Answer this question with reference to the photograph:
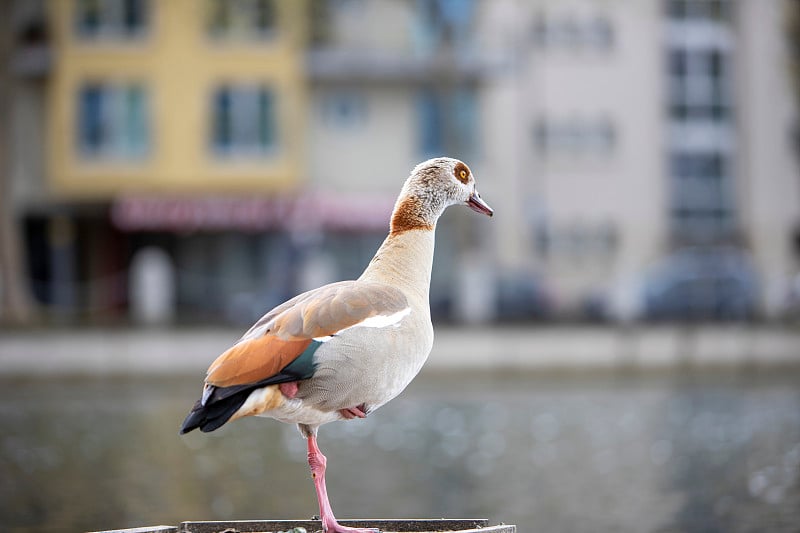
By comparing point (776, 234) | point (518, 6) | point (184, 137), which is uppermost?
point (518, 6)

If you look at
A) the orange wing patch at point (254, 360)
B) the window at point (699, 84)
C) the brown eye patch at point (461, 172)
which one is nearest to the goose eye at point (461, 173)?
the brown eye patch at point (461, 172)

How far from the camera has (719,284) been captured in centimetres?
3919

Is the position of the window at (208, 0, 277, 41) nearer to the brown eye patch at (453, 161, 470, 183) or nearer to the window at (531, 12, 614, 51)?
the window at (531, 12, 614, 51)

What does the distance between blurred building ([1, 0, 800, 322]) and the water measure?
10168mm

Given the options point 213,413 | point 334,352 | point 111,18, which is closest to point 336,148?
point 111,18

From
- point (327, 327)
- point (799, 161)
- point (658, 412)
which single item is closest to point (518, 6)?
point (799, 161)

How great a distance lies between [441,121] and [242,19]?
6.70m

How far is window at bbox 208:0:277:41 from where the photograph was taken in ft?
146

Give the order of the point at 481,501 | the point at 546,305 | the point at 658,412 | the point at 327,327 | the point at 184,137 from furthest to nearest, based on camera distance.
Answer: the point at 184,137 < the point at 546,305 < the point at 658,412 < the point at 481,501 < the point at 327,327

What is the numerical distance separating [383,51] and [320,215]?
17.0 ft

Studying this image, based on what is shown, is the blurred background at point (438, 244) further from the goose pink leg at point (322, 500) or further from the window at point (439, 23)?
the goose pink leg at point (322, 500)

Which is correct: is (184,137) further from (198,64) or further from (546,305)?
(546,305)

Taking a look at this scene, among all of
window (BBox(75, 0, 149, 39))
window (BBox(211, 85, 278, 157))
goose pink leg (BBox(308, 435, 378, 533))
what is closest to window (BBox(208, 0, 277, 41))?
window (BBox(211, 85, 278, 157))

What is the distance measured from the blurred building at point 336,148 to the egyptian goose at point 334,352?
2915 centimetres
